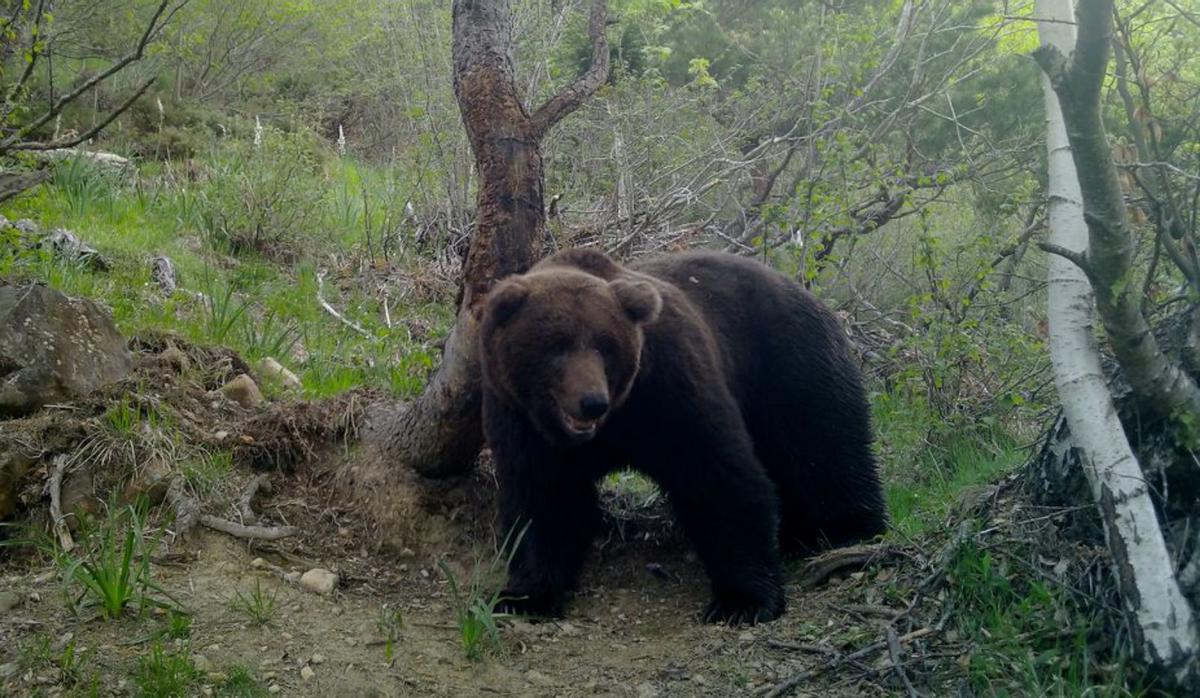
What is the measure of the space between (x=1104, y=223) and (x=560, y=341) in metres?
2.23

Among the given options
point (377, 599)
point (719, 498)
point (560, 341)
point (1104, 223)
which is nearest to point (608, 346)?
point (560, 341)

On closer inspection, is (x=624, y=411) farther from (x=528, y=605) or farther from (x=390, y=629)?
(x=390, y=629)

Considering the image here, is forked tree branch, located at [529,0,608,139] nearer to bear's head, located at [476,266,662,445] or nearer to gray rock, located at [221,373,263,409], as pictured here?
bear's head, located at [476,266,662,445]

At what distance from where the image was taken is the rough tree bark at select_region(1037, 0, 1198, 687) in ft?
10.2

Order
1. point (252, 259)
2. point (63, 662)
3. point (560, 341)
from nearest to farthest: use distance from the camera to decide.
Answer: point (63, 662) → point (560, 341) → point (252, 259)

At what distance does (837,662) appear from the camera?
3.73 m

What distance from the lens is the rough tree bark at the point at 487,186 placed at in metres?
5.33

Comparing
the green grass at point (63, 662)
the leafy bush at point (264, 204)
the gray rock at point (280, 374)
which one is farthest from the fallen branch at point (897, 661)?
the leafy bush at point (264, 204)

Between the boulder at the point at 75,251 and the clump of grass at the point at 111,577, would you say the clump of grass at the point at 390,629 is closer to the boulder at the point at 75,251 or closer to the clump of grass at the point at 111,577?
the clump of grass at the point at 111,577

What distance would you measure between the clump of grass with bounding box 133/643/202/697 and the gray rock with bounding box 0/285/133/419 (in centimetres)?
198

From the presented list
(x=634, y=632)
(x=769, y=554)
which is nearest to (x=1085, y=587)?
(x=769, y=554)

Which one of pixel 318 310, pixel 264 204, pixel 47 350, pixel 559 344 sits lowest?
pixel 318 310

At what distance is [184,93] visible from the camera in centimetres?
1552

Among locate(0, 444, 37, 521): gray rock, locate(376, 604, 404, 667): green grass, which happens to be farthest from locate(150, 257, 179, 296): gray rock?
locate(376, 604, 404, 667): green grass
